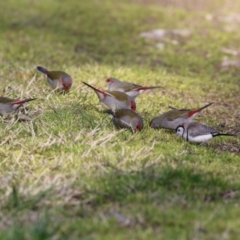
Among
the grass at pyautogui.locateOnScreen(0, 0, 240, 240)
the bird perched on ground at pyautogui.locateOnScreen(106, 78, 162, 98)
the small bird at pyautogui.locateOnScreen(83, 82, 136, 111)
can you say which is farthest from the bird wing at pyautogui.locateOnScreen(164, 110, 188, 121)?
the bird perched on ground at pyautogui.locateOnScreen(106, 78, 162, 98)

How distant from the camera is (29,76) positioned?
7.79 m

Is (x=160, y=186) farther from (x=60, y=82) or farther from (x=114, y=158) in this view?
(x=60, y=82)

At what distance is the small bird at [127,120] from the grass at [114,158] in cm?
10

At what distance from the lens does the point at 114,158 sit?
4.56 m

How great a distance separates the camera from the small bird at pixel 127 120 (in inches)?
216

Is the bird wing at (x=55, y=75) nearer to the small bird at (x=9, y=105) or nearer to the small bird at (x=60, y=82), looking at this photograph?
the small bird at (x=60, y=82)

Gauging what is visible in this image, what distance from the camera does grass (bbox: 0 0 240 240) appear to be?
11.8 ft

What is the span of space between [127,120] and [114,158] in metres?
0.98

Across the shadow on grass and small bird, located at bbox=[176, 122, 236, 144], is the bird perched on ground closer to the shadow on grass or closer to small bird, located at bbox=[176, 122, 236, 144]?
small bird, located at bbox=[176, 122, 236, 144]

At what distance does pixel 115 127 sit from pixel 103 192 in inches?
66.8

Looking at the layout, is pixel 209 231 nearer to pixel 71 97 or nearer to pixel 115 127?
pixel 115 127

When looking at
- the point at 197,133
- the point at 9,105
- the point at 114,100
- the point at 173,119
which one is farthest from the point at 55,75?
the point at 197,133

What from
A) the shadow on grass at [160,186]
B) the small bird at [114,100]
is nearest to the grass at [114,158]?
the shadow on grass at [160,186]

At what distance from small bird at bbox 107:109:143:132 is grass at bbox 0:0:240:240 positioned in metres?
0.10
